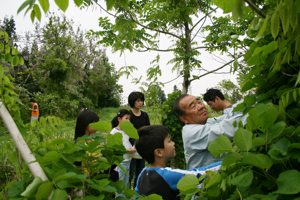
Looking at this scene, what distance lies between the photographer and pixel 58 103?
15258 mm

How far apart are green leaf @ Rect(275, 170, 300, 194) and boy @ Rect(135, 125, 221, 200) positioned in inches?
44.1

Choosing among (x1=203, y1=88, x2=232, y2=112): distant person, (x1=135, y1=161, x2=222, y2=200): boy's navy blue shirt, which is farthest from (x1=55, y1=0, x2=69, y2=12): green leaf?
(x1=203, y1=88, x2=232, y2=112): distant person

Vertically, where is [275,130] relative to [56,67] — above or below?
below

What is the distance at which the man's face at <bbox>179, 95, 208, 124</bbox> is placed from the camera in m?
1.82

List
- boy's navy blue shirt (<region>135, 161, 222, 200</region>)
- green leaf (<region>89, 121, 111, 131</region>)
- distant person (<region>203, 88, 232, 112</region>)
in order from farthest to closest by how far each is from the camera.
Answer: distant person (<region>203, 88, 232, 112</region>), boy's navy blue shirt (<region>135, 161, 222, 200</region>), green leaf (<region>89, 121, 111, 131</region>)

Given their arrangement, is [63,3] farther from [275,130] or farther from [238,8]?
[275,130]

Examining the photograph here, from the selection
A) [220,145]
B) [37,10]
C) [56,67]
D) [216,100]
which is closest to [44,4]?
[37,10]

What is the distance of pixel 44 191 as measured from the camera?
576 mm

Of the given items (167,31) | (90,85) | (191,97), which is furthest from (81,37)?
(191,97)

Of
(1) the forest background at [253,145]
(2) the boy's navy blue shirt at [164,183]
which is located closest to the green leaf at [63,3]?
(1) the forest background at [253,145]

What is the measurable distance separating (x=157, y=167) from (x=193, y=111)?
566mm

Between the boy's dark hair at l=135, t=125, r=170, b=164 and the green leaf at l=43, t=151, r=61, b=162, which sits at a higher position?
the green leaf at l=43, t=151, r=61, b=162

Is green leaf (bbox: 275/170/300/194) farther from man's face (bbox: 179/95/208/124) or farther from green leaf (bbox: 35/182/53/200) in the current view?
man's face (bbox: 179/95/208/124)

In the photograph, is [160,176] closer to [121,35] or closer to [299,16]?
[299,16]
